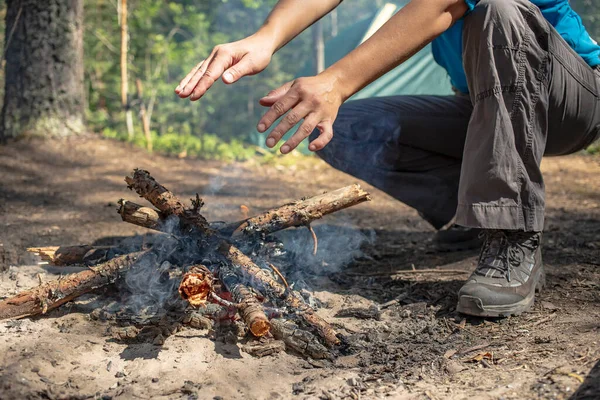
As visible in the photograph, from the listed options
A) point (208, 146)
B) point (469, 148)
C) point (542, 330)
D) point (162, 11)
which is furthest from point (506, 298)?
point (162, 11)

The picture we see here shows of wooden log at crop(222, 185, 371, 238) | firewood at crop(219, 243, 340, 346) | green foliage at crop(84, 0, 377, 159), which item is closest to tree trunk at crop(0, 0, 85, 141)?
green foliage at crop(84, 0, 377, 159)

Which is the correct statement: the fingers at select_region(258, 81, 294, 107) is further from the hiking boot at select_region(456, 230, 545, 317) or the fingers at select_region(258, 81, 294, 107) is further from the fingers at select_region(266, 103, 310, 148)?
the hiking boot at select_region(456, 230, 545, 317)

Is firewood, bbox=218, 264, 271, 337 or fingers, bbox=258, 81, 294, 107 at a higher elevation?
fingers, bbox=258, 81, 294, 107

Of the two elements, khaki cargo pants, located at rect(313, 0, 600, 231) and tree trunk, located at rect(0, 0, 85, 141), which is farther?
tree trunk, located at rect(0, 0, 85, 141)

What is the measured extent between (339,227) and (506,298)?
169cm

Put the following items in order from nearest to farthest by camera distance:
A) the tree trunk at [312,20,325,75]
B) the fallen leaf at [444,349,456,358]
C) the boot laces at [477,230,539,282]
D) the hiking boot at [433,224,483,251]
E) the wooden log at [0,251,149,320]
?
1. the fallen leaf at [444,349,456,358]
2. the wooden log at [0,251,149,320]
3. the boot laces at [477,230,539,282]
4. the hiking boot at [433,224,483,251]
5. the tree trunk at [312,20,325,75]

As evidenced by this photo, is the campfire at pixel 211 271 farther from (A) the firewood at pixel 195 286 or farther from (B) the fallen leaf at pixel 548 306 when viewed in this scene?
(B) the fallen leaf at pixel 548 306

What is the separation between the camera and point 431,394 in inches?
64.2

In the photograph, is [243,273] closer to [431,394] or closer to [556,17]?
[431,394]

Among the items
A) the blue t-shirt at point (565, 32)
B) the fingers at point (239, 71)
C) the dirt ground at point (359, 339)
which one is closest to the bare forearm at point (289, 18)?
the fingers at point (239, 71)

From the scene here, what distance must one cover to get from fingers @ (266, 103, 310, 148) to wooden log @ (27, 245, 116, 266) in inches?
49.6

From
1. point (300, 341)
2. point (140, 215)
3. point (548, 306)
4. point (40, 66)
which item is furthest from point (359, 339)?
point (40, 66)

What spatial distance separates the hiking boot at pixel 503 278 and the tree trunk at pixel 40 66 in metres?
5.10

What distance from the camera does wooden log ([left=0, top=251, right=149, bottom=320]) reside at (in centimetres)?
211
